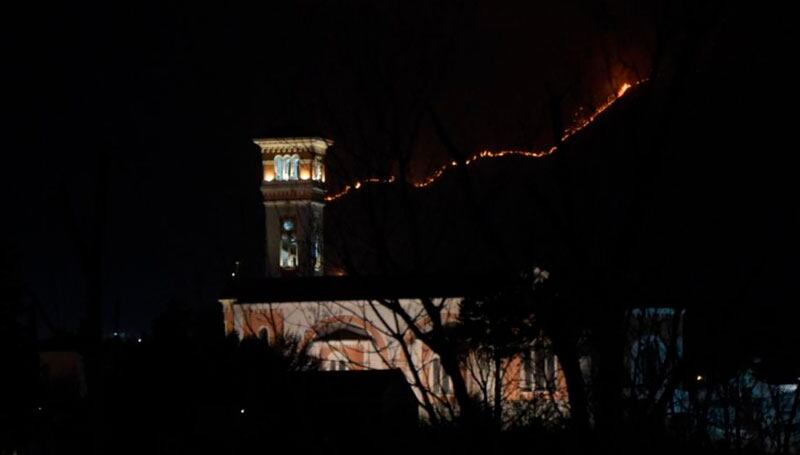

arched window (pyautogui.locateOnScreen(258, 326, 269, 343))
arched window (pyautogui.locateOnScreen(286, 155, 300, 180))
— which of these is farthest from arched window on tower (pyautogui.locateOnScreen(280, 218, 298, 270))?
arched window (pyautogui.locateOnScreen(258, 326, 269, 343))

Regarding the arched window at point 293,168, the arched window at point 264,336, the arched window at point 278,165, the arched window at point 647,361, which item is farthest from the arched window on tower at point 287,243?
the arched window at point 647,361

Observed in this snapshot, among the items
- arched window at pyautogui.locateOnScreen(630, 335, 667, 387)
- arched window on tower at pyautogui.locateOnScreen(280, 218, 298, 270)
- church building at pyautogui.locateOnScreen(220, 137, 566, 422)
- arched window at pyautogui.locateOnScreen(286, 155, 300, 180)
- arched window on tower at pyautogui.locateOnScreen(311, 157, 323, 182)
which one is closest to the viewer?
arched window at pyautogui.locateOnScreen(630, 335, 667, 387)

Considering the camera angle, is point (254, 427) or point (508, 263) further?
point (254, 427)

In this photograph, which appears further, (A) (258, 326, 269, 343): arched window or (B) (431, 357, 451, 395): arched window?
(A) (258, 326, 269, 343): arched window

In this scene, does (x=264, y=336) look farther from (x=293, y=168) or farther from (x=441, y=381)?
(x=293, y=168)

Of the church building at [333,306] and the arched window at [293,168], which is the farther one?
the arched window at [293,168]

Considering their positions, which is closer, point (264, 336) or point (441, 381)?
point (441, 381)

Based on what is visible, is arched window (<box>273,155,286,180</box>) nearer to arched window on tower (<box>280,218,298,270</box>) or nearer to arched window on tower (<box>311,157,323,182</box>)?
arched window on tower (<box>280,218,298,270</box>)

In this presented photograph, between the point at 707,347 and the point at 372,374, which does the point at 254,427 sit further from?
the point at 707,347

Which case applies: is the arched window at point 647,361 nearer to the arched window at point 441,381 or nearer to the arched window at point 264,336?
the arched window at point 441,381

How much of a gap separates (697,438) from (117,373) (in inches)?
647

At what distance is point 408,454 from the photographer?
13.3 metres

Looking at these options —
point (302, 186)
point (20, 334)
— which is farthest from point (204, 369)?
point (302, 186)

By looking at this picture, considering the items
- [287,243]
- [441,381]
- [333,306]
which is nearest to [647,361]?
[441,381]
